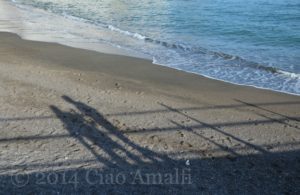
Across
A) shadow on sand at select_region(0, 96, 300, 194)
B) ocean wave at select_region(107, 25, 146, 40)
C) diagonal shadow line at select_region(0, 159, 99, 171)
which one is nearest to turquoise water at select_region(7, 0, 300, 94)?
ocean wave at select_region(107, 25, 146, 40)

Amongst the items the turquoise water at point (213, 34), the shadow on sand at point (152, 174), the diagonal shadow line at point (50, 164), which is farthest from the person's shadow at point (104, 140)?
the turquoise water at point (213, 34)

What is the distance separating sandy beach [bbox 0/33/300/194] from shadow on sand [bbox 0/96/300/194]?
13 mm

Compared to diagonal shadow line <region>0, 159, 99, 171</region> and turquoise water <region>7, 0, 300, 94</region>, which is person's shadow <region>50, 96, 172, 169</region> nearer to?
diagonal shadow line <region>0, 159, 99, 171</region>

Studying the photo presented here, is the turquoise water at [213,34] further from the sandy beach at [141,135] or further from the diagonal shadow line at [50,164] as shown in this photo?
the diagonal shadow line at [50,164]

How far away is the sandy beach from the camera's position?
17.5ft

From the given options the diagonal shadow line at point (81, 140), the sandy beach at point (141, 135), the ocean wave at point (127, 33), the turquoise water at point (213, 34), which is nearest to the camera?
the sandy beach at point (141, 135)

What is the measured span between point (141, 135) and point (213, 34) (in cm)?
1366

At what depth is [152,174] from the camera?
216 inches

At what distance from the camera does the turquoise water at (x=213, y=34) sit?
12.4 meters

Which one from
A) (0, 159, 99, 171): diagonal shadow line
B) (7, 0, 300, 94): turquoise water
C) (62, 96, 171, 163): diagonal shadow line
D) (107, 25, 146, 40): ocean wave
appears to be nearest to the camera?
(0, 159, 99, 171): diagonal shadow line

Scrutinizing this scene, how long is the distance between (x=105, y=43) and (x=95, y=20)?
367 inches

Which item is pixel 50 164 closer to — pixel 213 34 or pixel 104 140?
pixel 104 140

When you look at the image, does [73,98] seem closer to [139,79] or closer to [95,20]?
[139,79]

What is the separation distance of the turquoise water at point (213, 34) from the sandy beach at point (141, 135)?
2.05m
